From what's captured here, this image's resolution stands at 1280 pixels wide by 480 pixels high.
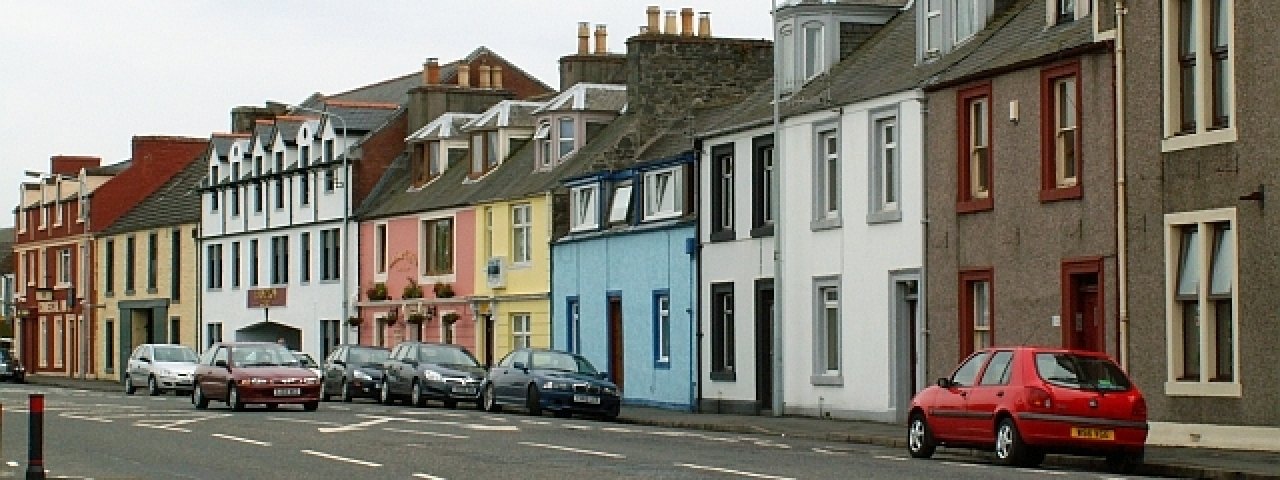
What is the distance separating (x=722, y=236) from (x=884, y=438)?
1333cm

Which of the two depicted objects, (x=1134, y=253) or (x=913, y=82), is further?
(x=913, y=82)

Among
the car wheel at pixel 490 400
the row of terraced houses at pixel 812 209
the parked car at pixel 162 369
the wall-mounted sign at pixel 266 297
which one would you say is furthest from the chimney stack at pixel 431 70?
the car wheel at pixel 490 400

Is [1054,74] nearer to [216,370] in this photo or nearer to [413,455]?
[413,455]

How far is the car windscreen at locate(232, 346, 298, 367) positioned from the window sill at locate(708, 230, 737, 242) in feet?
28.4

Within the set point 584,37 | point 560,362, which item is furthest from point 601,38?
point 560,362

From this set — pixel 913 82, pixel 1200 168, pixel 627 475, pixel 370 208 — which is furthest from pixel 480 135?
pixel 627 475

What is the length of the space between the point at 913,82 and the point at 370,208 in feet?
112

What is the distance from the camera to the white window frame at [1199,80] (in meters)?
29.0

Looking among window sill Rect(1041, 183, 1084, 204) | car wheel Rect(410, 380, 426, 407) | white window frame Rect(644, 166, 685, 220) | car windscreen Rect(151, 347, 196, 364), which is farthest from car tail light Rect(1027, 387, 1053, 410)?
car windscreen Rect(151, 347, 196, 364)

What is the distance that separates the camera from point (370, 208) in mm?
69812

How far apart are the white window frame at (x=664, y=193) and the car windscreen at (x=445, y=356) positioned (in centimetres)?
502

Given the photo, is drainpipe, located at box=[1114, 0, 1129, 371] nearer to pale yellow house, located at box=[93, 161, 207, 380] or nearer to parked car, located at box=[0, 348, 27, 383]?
pale yellow house, located at box=[93, 161, 207, 380]

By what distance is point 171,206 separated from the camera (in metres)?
88.4

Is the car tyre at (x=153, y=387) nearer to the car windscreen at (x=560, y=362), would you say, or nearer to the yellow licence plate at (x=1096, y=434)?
the car windscreen at (x=560, y=362)
